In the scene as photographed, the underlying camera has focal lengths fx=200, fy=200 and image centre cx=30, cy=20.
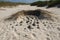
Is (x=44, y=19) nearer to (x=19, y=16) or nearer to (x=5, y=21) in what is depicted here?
(x=19, y=16)

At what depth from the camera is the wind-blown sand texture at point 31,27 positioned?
25.0 feet

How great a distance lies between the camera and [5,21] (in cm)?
1045

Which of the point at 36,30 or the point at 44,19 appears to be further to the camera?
the point at 44,19

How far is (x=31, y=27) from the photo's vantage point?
28.9 ft

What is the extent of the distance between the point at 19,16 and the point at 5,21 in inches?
30.6

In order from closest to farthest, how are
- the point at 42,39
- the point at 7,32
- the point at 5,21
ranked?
the point at 42,39
the point at 7,32
the point at 5,21

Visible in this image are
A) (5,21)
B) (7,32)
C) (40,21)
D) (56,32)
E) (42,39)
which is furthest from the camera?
(5,21)

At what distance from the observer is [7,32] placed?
8422mm

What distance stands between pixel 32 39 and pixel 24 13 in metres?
3.90

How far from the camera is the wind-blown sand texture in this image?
7616 millimetres

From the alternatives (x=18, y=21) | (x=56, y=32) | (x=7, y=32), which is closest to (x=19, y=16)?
(x=18, y=21)

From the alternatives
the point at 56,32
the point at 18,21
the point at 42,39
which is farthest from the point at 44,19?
the point at 42,39

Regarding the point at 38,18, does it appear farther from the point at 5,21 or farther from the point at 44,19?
the point at 5,21

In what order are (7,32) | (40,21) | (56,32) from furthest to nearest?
(40,21) < (7,32) < (56,32)
